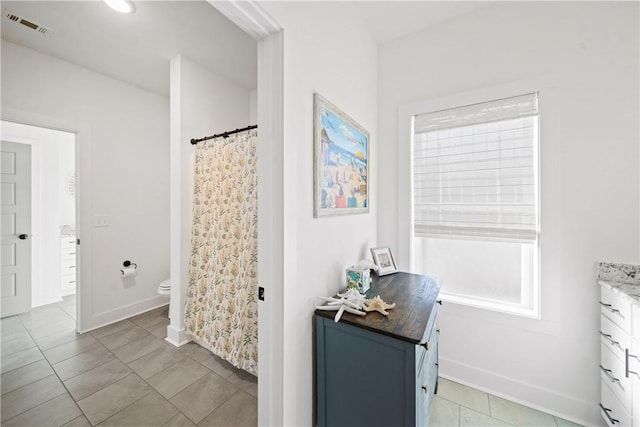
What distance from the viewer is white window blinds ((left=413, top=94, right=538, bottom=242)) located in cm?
162

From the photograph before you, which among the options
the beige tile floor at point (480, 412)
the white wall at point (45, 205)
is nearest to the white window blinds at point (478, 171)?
the beige tile floor at point (480, 412)

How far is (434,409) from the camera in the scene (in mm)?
1568

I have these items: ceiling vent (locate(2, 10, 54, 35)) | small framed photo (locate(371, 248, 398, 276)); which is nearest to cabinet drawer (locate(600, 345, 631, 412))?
small framed photo (locate(371, 248, 398, 276))

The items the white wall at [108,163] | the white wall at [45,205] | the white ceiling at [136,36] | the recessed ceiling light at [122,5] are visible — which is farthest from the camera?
the white wall at [45,205]

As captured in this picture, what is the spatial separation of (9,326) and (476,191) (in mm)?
4696

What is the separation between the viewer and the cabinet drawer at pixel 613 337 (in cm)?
123

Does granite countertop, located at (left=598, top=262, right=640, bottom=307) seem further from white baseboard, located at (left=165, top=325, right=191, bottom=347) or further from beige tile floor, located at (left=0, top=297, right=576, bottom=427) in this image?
white baseboard, located at (left=165, top=325, right=191, bottom=347)

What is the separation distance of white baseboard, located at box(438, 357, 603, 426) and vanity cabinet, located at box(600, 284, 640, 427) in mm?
103

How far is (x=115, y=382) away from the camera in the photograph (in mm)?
1740

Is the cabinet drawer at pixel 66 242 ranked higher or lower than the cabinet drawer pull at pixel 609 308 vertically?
higher

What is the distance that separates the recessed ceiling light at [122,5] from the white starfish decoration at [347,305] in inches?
92.8

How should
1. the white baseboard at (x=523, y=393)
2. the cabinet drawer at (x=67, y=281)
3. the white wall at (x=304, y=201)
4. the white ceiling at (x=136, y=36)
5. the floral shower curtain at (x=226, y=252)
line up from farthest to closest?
the cabinet drawer at (x=67, y=281), the floral shower curtain at (x=226, y=252), the white ceiling at (x=136, y=36), the white baseboard at (x=523, y=393), the white wall at (x=304, y=201)

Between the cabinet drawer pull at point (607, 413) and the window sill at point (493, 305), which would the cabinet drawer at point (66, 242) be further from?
the cabinet drawer pull at point (607, 413)

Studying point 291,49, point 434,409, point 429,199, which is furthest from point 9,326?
point 429,199
